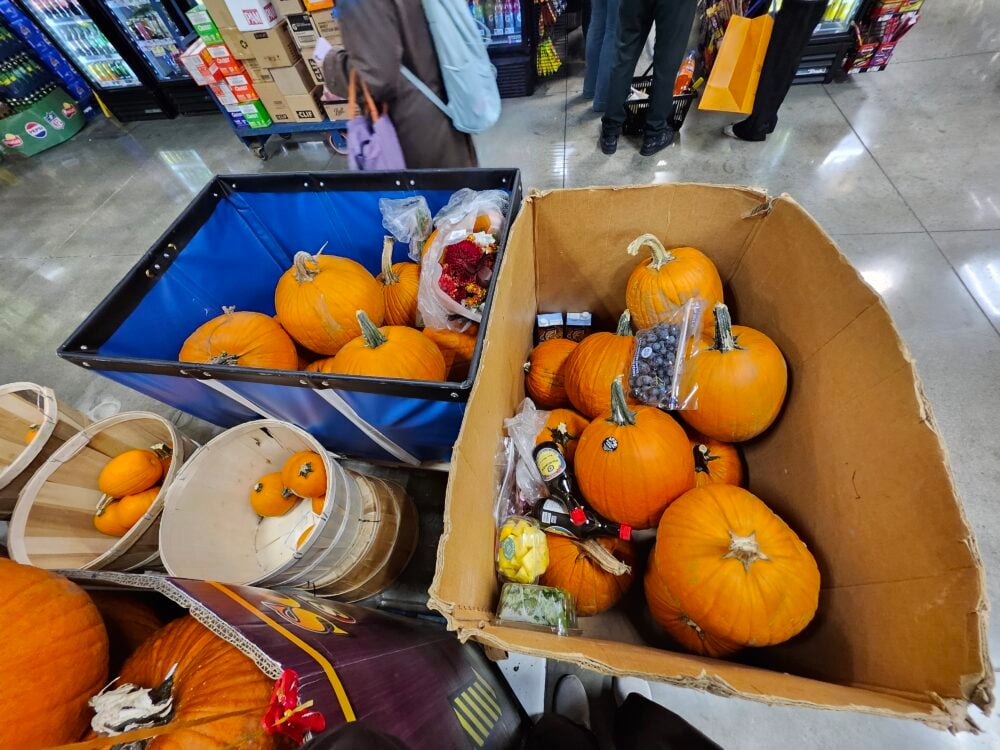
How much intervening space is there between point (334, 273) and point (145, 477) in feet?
2.90

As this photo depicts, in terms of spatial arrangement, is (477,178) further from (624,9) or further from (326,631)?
(624,9)

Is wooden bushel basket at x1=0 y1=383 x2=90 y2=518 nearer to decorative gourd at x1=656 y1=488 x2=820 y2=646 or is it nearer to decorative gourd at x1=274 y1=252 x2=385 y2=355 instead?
decorative gourd at x1=274 y1=252 x2=385 y2=355

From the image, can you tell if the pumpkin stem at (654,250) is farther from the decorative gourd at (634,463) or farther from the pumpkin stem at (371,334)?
the pumpkin stem at (371,334)

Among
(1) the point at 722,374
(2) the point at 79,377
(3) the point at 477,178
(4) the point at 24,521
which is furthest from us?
(2) the point at 79,377

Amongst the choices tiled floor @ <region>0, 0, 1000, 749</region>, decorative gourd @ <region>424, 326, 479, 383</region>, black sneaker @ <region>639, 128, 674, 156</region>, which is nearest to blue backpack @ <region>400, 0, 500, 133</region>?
decorative gourd @ <region>424, 326, 479, 383</region>

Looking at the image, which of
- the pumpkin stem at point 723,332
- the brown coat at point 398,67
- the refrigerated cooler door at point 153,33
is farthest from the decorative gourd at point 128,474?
the refrigerated cooler door at point 153,33

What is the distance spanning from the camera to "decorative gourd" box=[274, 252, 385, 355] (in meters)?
1.38

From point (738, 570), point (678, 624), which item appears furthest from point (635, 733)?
point (738, 570)

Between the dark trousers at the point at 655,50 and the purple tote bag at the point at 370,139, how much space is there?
155 cm

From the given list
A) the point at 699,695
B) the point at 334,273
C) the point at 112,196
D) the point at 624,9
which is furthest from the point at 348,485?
the point at 112,196

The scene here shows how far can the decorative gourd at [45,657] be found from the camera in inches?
19.2

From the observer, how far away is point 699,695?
3.79 ft

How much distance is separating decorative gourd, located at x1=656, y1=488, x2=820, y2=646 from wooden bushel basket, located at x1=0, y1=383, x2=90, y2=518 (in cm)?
177

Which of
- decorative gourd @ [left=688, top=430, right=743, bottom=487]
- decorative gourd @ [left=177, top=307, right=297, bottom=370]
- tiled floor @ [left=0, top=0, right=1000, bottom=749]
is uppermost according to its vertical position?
decorative gourd @ [left=177, top=307, right=297, bottom=370]
